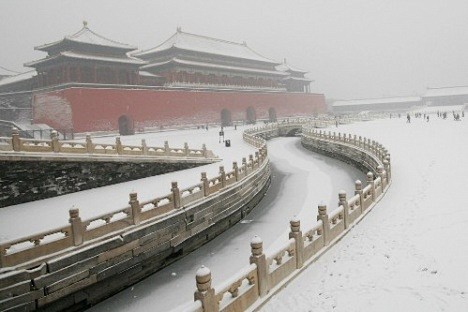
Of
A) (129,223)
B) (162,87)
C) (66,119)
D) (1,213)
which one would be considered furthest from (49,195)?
(162,87)

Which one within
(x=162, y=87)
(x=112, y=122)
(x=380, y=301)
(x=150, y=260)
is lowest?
(x=150, y=260)

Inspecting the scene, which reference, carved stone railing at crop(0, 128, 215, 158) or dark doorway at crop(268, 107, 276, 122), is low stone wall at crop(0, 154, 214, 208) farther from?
dark doorway at crop(268, 107, 276, 122)

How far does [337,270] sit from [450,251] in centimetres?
243

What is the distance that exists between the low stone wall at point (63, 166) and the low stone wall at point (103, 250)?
4721 mm

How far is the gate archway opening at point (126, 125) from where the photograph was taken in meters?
34.6

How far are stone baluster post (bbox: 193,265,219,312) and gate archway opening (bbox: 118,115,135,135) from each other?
101ft

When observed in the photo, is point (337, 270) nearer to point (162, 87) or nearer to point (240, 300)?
point (240, 300)

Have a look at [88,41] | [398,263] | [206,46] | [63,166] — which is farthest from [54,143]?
[206,46]

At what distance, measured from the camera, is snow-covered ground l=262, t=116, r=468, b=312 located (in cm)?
630

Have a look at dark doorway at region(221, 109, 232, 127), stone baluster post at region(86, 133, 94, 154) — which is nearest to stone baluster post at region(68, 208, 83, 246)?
stone baluster post at region(86, 133, 94, 154)

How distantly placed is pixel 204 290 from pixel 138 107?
32.2 m

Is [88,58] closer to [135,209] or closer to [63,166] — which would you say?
[63,166]

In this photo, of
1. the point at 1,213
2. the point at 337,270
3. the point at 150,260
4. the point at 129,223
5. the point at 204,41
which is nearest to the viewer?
the point at 337,270

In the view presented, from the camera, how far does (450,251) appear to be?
773cm
